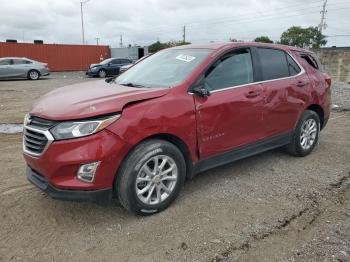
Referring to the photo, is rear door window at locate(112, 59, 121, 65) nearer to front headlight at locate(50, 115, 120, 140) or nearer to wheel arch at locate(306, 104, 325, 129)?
wheel arch at locate(306, 104, 325, 129)

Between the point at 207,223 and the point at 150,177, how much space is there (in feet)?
2.36

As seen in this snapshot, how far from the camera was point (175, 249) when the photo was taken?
3.21 metres

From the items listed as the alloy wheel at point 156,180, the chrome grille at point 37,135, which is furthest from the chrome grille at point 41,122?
the alloy wheel at point 156,180

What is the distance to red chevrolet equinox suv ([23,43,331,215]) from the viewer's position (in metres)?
3.31

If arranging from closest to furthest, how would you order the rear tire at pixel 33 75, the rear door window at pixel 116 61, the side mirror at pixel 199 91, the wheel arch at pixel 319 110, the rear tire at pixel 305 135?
the side mirror at pixel 199 91
the rear tire at pixel 305 135
the wheel arch at pixel 319 110
the rear tire at pixel 33 75
the rear door window at pixel 116 61

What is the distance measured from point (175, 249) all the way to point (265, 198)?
4.74 ft

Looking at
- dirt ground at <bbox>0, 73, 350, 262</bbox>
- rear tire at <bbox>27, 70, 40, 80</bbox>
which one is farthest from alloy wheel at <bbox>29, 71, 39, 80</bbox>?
dirt ground at <bbox>0, 73, 350, 262</bbox>

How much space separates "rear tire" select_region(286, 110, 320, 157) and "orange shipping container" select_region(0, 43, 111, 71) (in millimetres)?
30497

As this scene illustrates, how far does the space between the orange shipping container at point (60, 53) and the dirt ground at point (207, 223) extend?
29746 millimetres

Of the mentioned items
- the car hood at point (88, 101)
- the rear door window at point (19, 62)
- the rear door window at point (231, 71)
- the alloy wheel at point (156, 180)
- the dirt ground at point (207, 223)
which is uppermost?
the rear door window at point (19, 62)

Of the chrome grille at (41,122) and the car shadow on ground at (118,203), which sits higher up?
the chrome grille at (41,122)

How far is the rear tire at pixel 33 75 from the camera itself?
2265 cm

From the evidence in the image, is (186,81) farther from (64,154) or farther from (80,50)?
(80,50)

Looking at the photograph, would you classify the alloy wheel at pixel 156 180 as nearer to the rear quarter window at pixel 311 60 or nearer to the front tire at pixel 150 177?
the front tire at pixel 150 177
